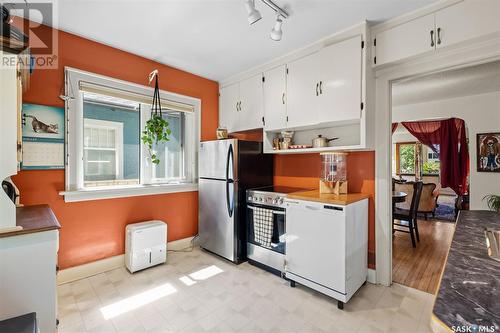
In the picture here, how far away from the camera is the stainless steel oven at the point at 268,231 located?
2496mm

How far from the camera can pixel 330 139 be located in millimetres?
2715

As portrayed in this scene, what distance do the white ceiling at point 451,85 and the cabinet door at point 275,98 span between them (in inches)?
59.9

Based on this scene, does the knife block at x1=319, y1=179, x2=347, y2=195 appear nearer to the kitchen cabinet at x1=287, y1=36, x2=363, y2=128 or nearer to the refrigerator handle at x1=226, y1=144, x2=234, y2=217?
the kitchen cabinet at x1=287, y1=36, x2=363, y2=128

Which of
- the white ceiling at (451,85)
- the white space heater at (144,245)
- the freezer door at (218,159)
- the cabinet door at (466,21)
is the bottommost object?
the white space heater at (144,245)

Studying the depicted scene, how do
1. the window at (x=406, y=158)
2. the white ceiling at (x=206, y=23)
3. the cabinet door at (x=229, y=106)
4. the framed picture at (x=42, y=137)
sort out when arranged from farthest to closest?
the window at (x=406, y=158), the cabinet door at (x=229, y=106), the framed picture at (x=42, y=137), the white ceiling at (x=206, y=23)

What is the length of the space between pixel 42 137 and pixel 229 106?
225 centimetres

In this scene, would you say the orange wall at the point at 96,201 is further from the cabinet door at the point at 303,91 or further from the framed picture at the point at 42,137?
the cabinet door at the point at 303,91

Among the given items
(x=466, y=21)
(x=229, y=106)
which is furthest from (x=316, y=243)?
(x=229, y=106)

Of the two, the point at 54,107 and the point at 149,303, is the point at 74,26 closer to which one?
the point at 54,107

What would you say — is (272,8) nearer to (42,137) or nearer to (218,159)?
(218,159)

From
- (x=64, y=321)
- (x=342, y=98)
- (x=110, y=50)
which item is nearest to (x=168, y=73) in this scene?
(x=110, y=50)

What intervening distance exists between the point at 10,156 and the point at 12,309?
0.84 meters

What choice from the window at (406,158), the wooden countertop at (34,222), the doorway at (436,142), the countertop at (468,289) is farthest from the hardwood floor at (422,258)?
the window at (406,158)

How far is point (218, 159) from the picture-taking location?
2982 millimetres
